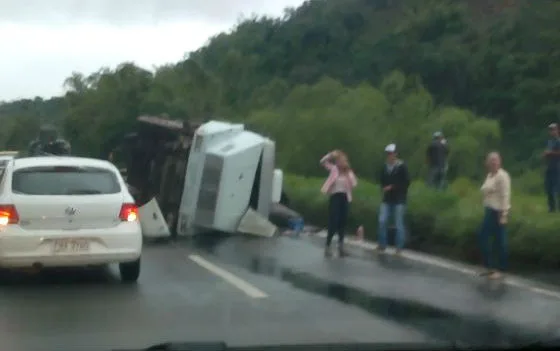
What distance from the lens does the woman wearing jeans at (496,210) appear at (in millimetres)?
13867

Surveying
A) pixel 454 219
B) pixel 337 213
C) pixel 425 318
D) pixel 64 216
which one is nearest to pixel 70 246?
pixel 64 216

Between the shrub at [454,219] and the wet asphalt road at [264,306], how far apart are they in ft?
4.77

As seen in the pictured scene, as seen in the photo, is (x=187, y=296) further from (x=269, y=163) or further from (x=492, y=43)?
(x=492, y=43)

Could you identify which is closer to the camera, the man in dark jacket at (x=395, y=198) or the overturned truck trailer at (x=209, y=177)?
the man in dark jacket at (x=395, y=198)

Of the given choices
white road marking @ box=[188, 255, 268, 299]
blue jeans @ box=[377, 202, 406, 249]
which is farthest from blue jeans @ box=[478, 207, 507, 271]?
white road marking @ box=[188, 255, 268, 299]

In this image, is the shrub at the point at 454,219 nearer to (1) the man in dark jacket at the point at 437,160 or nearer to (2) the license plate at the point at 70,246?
(1) the man in dark jacket at the point at 437,160

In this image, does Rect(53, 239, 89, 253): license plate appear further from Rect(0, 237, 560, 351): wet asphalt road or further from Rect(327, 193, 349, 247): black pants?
Rect(327, 193, 349, 247): black pants

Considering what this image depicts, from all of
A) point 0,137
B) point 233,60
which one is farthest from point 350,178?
point 0,137

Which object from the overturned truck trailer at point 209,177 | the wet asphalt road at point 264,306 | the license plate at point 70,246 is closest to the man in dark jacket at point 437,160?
the overturned truck trailer at point 209,177

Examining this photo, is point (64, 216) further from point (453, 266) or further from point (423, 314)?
point (453, 266)

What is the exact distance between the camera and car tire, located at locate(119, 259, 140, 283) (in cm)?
1225

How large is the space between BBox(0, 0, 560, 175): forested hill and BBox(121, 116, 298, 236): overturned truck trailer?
72cm

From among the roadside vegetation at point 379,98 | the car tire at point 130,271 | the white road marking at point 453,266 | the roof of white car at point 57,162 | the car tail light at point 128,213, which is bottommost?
the car tire at point 130,271

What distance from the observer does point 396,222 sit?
16.8 metres
